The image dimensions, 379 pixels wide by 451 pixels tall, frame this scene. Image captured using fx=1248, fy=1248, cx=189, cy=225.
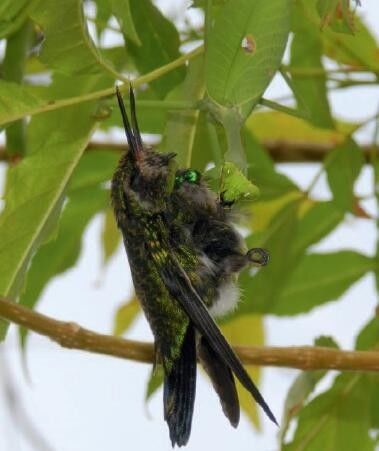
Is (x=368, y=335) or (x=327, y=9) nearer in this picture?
(x=327, y=9)

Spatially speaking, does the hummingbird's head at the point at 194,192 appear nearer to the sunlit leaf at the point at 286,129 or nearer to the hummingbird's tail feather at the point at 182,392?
the hummingbird's tail feather at the point at 182,392

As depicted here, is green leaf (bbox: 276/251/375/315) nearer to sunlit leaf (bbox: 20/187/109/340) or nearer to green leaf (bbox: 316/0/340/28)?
sunlit leaf (bbox: 20/187/109/340)

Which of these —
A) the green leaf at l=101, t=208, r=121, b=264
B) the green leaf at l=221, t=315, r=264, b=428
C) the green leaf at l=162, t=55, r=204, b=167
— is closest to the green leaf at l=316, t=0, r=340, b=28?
the green leaf at l=162, t=55, r=204, b=167

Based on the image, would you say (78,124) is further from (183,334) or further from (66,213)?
(66,213)

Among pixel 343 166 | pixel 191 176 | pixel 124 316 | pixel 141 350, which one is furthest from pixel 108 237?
pixel 141 350

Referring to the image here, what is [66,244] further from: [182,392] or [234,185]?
[234,185]

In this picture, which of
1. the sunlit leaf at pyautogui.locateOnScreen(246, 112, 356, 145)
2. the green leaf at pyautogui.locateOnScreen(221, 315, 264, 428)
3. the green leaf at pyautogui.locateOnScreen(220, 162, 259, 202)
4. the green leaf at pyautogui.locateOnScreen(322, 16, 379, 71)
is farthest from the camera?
the sunlit leaf at pyautogui.locateOnScreen(246, 112, 356, 145)
